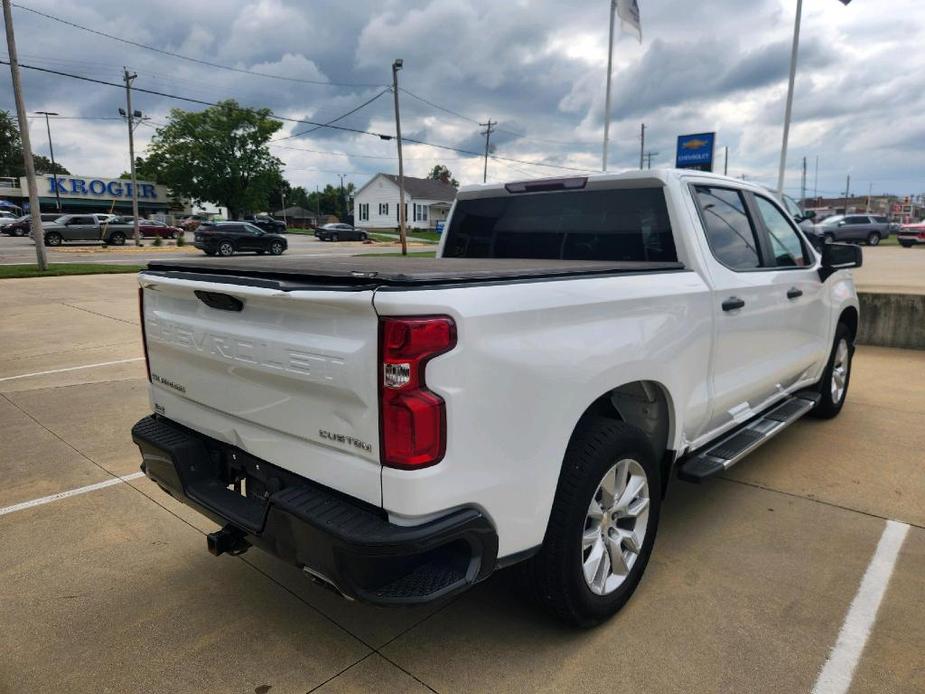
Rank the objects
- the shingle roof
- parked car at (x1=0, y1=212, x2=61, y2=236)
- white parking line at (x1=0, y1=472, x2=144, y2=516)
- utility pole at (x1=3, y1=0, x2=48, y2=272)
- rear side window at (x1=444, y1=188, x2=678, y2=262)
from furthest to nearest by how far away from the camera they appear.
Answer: the shingle roof → parked car at (x1=0, y1=212, x2=61, y2=236) → utility pole at (x1=3, y1=0, x2=48, y2=272) → white parking line at (x1=0, y1=472, x2=144, y2=516) → rear side window at (x1=444, y1=188, x2=678, y2=262)

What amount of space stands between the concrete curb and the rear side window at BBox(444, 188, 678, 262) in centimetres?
682

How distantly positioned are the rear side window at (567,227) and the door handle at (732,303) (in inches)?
13.5

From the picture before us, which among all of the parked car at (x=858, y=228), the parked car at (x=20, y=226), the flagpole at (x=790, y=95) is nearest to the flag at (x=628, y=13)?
the flagpole at (x=790, y=95)

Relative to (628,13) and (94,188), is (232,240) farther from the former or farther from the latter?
(94,188)

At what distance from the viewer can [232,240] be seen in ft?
101

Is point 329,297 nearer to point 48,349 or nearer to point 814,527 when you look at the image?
point 814,527

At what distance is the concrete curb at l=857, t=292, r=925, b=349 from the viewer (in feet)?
27.5

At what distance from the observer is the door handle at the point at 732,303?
3.23 metres

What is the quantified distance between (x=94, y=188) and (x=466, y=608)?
6889cm

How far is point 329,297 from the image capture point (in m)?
1.97

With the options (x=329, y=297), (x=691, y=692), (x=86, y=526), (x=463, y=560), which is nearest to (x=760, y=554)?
(x=691, y=692)

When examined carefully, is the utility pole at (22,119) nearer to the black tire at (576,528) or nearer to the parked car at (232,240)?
the parked car at (232,240)

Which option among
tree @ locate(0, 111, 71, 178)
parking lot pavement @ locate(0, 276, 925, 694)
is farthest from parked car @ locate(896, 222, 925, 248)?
tree @ locate(0, 111, 71, 178)

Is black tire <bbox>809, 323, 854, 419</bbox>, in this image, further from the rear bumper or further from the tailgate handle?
the tailgate handle
